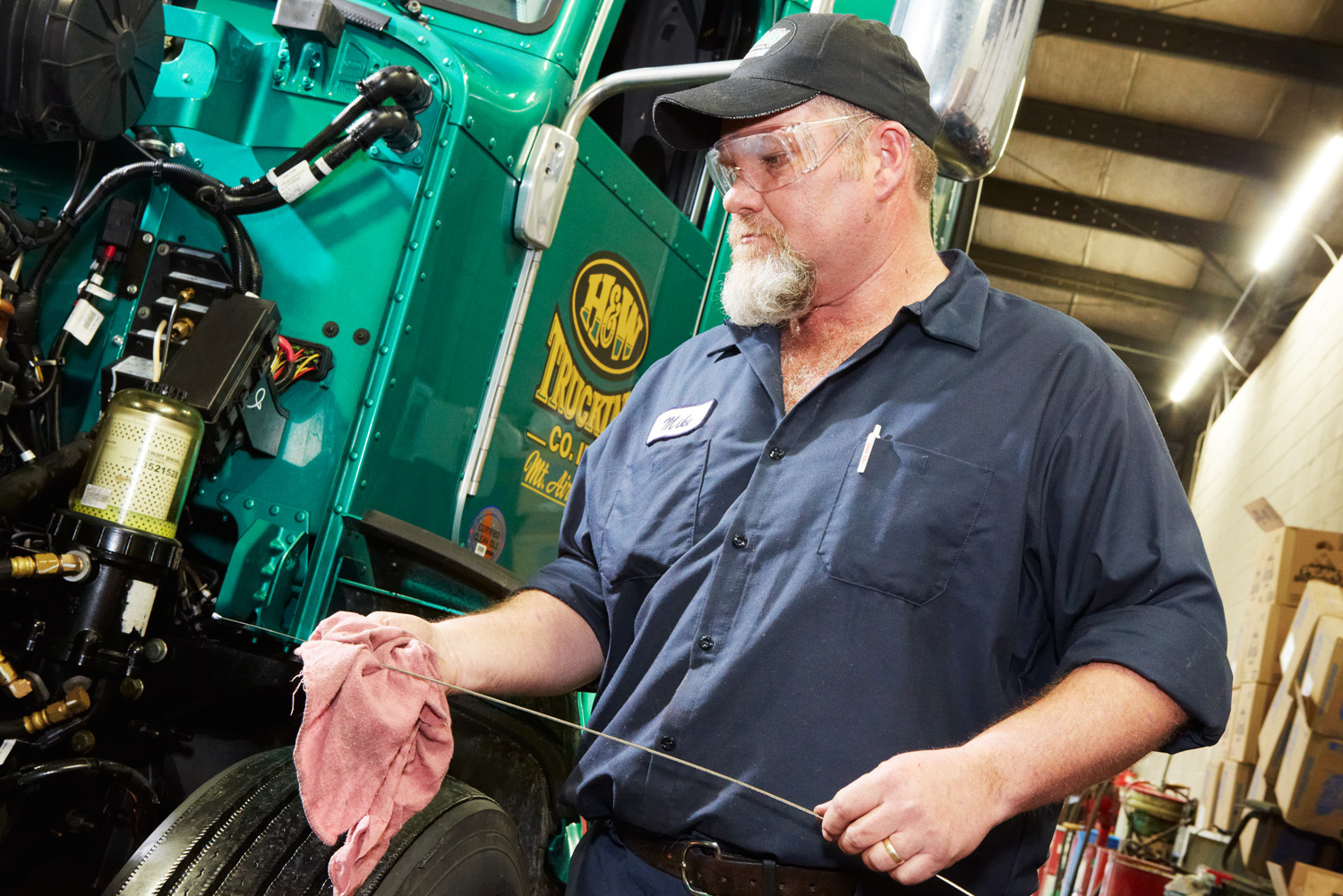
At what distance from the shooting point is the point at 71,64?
82.5 inches

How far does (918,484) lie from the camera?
1619 millimetres

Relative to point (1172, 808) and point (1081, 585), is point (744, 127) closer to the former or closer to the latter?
point (1081, 585)

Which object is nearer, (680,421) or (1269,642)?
(680,421)

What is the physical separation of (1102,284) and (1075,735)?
14.7 m

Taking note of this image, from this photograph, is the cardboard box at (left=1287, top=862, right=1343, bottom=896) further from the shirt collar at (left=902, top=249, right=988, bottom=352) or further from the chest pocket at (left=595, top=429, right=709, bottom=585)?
the chest pocket at (left=595, top=429, right=709, bottom=585)

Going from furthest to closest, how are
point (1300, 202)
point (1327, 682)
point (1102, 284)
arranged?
point (1102, 284), point (1300, 202), point (1327, 682)

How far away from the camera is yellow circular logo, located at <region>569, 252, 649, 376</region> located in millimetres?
3172

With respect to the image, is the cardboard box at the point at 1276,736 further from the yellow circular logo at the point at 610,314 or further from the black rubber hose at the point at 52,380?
the black rubber hose at the point at 52,380

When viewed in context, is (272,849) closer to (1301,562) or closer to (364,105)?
(364,105)

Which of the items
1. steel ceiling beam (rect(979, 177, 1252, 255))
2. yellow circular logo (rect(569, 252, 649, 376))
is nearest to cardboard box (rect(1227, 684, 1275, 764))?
yellow circular logo (rect(569, 252, 649, 376))

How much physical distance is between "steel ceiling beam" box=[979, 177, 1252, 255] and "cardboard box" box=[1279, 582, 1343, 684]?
7841 mm

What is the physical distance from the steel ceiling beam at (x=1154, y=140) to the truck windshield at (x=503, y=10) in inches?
397

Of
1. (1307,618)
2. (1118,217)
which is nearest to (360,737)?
(1307,618)

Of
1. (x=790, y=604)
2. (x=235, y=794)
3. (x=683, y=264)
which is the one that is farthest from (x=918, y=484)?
(x=683, y=264)
